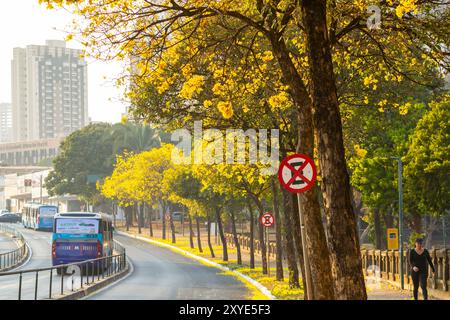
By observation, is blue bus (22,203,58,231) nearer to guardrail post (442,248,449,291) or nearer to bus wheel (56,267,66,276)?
bus wheel (56,267,66,276)

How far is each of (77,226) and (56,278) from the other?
55.0 ft

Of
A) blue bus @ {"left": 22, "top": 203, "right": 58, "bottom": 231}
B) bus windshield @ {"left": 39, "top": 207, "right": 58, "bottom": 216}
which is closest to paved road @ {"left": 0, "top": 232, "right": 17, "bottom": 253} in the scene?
blue bus @ {"left": 22, "top": 203, "right": 58, "bottom": 231}

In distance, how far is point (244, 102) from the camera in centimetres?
2386

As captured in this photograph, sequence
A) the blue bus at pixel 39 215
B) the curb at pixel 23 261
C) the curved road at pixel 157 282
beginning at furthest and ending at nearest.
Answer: the blue bus at pixel 39 215 → the curb at pixel 23 261 → the curved road at pixel 157 282

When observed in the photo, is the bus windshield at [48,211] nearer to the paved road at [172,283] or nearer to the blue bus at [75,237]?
the paved road at [172,283]

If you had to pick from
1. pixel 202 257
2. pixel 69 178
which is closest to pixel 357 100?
pixel 202 257

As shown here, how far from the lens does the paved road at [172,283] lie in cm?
3114

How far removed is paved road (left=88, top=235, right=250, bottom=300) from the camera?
31.1m

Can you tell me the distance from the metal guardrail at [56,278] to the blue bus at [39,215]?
181 ft

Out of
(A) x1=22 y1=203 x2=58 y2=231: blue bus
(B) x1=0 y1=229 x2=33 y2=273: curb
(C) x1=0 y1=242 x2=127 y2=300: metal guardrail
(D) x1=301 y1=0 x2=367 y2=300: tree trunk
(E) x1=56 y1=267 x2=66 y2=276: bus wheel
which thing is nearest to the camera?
(D) x1=301 y1=0 x2=367 y2=300: tree trunk

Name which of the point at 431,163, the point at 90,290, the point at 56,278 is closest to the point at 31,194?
the point at 431,163

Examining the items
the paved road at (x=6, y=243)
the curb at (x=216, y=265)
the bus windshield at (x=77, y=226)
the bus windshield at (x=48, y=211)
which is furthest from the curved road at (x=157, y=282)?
the bus windshield at (x=48, y=211)

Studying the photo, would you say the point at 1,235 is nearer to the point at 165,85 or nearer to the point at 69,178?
the point at 69,178

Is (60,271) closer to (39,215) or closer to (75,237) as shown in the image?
(75,237)
